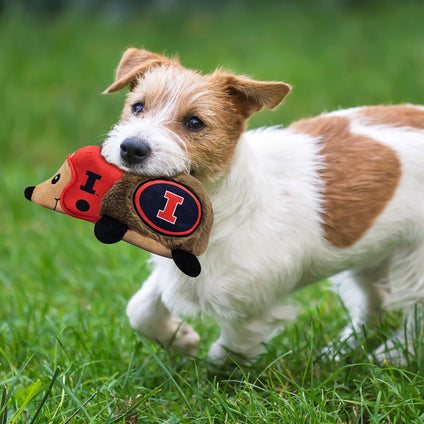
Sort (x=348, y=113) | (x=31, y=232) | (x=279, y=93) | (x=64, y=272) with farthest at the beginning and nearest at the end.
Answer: (x=31, y=232) → (x=64, y=272) → (x=348, y=113) → (x=279, y=93)

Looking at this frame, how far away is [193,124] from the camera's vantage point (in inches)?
104

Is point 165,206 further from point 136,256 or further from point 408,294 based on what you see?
point 136,256

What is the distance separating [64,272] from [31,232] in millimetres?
911

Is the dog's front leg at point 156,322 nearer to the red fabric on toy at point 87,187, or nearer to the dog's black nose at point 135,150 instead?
the red fabric on toy at point 87,187

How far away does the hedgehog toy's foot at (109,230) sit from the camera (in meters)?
2.42

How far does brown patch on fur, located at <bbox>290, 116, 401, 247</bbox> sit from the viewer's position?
3010 millimetres

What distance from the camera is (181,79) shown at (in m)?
2.70

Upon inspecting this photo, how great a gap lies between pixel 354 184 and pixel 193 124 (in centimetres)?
92

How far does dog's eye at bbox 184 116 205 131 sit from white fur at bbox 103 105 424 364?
0.14m

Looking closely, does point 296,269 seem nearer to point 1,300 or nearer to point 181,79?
point 181,79

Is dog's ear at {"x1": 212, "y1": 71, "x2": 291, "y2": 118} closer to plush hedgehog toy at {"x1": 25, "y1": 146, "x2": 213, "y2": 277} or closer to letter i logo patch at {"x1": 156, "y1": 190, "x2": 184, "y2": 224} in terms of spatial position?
plush hedgehog toy at {"x1": 25, "y1": 146, "x2": 213, "y2": 277}

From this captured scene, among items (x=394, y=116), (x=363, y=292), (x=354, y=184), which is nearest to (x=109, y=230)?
(x=354, y=184)

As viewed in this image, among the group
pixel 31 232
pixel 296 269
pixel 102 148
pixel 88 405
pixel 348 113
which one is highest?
pixel 348 113

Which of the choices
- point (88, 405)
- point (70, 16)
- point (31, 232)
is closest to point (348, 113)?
point (88, 405)
